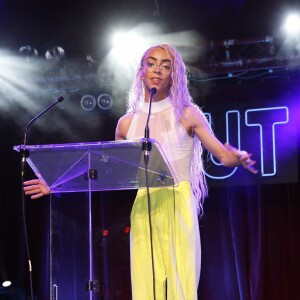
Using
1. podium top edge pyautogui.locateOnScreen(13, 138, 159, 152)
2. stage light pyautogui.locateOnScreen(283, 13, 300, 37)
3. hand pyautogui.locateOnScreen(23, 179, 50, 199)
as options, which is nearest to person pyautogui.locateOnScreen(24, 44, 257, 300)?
hand pyautogui.locateOnScreen(23, 179, 50, 199)

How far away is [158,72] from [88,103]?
3.61m

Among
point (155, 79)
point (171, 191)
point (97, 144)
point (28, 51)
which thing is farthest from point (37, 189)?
point (28, 51)

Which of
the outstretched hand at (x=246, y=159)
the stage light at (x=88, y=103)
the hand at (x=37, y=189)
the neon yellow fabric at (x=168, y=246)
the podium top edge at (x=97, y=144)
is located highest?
the stage light at (x=88, y=103)

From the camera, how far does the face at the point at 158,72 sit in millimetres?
2904

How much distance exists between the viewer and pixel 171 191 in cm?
271

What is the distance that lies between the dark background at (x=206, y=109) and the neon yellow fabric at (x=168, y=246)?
2995 mm

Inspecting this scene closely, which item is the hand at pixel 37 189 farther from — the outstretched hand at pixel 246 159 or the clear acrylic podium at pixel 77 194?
the outstretched hand at pixel 246 159

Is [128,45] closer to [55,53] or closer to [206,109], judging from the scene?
[55,53]

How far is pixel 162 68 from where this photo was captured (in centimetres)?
294

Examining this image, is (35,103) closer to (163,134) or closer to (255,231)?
(255,231)

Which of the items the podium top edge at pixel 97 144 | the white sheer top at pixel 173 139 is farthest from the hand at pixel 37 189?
the white sheer top at pixel 173 139

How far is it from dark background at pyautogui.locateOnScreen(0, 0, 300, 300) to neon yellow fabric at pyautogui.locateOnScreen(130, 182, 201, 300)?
3.00 meters

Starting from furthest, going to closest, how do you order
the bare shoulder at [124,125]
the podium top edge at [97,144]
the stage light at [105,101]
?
the stage light at [105,101] < the bare shoulder at [124,125] < the podium top edge at [97,144]

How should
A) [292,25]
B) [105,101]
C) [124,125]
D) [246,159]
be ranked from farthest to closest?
1. [105,101]
2. [292,25]
3. [124,125]
4. [246,159]
